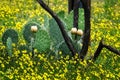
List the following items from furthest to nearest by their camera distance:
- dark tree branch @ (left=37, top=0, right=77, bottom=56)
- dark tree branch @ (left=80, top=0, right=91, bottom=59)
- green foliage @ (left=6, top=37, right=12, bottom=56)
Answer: green foliage @ (left=6, top=37, right=12, bottom=56), dark tree branch @ (left=37, top=0, right=77, bottom=56), dark tree branch @ (left=80, top=0, right=91, bottom=59)

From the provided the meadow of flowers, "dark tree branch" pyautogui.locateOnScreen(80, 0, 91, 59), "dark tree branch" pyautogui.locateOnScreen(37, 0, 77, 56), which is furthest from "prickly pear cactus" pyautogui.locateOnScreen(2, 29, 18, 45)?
"dark tree branch" pyautogui.locateOnScreen(80, 0, 91, 59)

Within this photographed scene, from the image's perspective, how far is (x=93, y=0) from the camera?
16188mm

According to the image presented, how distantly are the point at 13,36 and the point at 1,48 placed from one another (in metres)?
0.35

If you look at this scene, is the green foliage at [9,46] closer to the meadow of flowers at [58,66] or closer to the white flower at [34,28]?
the meadow of flowers at [58,66]

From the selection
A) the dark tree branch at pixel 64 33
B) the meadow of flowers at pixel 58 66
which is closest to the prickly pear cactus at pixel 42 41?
the meadow of flowers at pixel 58 66

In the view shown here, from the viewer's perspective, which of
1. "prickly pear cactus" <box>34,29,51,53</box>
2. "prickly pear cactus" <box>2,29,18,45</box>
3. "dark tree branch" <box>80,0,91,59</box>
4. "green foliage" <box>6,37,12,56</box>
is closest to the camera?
"dark tree branch" <box>80,0,91,59</box>

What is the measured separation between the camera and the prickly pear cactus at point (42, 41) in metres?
8.03

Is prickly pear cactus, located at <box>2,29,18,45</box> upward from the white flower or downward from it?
downward

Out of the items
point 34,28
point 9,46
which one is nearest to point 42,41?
point 34,28

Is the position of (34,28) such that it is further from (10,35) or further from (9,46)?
(10,35)

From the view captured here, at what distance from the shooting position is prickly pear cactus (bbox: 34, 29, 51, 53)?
8031 mm

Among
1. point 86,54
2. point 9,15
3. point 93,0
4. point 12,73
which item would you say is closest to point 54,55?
point 86,54

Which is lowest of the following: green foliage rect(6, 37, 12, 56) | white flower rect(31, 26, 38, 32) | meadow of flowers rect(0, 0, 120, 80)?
meadow of flowers rect(0, 0, 120, 80)

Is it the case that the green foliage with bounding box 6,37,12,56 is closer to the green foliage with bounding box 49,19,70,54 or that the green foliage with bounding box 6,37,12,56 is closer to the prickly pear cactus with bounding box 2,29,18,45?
the prickly pear cactus with bounding box 2,29,18,45
